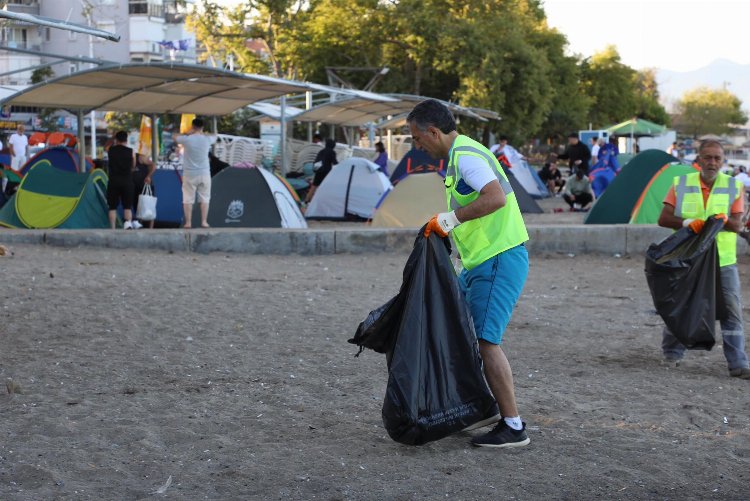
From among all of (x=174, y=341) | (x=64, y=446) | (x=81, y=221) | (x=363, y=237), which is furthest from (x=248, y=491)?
(x=81, y=221)

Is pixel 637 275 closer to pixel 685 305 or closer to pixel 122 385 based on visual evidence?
pixel 685 305

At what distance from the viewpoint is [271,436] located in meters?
5.24

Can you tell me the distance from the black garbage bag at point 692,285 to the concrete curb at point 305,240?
6.77 meters

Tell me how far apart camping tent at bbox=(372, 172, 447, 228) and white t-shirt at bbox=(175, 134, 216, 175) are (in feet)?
8.81

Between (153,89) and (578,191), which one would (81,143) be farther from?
(578,191)

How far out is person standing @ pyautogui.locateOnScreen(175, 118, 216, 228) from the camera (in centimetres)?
1489

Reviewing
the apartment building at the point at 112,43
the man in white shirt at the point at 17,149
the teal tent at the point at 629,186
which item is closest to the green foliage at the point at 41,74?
the apartment building at the point at 112,43

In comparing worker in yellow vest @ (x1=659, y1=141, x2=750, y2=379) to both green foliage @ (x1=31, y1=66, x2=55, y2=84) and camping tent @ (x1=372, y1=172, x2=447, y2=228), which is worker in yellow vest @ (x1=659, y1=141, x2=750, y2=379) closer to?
camping tent @ (x1=372, y1=172, x2=447, y2=228)

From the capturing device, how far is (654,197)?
15930 mm

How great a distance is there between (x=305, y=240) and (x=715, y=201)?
24.7 ft

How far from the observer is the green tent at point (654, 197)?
52.2ft

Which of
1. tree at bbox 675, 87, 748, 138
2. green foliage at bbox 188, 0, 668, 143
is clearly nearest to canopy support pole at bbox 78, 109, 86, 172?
green foliage at bbox 188, 0, 668, 143

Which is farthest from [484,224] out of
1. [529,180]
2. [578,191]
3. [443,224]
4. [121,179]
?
[529,180]

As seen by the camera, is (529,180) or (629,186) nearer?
(629,186)
